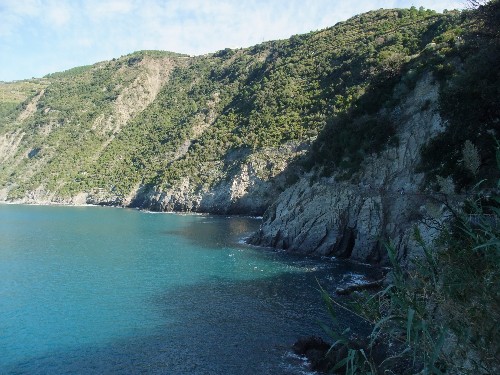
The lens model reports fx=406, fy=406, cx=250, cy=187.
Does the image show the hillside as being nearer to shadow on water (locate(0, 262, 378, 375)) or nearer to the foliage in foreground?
the foliage in foreground

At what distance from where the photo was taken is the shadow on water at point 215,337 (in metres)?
21.6

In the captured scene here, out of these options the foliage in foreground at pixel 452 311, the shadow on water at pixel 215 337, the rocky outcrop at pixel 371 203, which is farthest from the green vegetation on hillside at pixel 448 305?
the rocky outcrop at pixel 371 203

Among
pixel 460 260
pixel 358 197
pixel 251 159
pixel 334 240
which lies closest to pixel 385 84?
pixel 358 197

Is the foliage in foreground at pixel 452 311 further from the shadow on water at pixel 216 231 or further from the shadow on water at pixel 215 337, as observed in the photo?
the shadow on water at pixel 216 231

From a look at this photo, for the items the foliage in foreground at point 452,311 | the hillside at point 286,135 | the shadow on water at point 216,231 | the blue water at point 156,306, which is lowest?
the blue water at point 156,306

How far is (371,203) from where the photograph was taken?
45.4 meters

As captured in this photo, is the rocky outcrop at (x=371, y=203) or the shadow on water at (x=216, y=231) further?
the shadow on water at (x=216, y=231)

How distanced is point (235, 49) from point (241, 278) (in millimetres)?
164251

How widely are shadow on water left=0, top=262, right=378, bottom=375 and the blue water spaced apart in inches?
2.7

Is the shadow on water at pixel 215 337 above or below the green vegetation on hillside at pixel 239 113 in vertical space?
below

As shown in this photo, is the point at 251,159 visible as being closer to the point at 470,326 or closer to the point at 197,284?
the point at 197,284

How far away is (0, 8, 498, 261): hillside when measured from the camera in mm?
44562

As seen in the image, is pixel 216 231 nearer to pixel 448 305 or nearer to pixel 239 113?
pixel 239 113

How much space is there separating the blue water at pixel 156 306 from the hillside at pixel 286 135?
9131 mm
